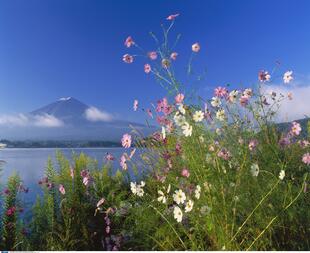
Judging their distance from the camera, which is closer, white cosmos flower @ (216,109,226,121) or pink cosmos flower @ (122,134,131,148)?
pink cosmos flower @ (122,134,131,148)

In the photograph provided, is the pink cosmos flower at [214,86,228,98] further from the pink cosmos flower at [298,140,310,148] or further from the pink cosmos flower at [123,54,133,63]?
the pink cosmos flower at [298,140,310,148]

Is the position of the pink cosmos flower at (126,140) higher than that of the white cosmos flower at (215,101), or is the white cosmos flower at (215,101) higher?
the white cosmos flower at (215,101)

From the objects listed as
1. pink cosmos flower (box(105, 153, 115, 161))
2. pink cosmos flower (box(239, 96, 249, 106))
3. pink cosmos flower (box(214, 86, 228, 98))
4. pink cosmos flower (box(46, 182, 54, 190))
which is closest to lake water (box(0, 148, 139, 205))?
pink cosmos flower (box(105, 153, 115, 161))

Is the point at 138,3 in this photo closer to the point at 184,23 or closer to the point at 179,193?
the point at 184,23

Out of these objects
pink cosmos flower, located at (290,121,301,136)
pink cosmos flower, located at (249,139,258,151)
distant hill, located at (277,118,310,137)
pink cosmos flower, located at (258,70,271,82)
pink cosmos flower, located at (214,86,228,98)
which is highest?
pink cosmos flower, located at (258,70,271,82)

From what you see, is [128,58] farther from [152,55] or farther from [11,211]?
[11,211]

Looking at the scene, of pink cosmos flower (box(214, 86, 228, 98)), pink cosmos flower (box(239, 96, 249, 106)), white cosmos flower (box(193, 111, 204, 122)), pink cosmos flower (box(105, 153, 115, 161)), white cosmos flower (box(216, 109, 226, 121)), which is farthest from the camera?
pink cosmos flower (box(105, 153, 115, 161))

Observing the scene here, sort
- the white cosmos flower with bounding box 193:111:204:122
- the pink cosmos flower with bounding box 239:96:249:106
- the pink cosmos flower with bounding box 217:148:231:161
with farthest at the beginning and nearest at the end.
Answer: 1. the pink cosmos flower with bounding box 239:96:249:106
2. the pink cosmos flower with bounding box 217:148:231:161
3. the white cosmos flower with bounding box 193:111:204:122

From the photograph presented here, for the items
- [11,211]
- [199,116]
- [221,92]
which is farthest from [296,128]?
[11,211]

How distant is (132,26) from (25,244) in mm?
1935

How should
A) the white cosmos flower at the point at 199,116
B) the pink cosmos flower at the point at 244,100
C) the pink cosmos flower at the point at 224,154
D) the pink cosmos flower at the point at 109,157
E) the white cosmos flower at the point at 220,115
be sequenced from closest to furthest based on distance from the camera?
the white cosmos flower at the point at 199,116 → the pink cosmos flower at the point at 224,154 → the white cosmos flower at the point at 220,115 → the pink cosmos flower at the point at 244,100 → the pink cosmos flower at the point at 109,157

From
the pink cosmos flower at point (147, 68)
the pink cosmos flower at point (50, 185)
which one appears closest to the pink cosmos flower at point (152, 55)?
the pink cosmos flower at point (147, 68)

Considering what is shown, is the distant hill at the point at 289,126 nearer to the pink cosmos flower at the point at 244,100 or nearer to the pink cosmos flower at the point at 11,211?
the pink cosmos flower at the point at 244,100

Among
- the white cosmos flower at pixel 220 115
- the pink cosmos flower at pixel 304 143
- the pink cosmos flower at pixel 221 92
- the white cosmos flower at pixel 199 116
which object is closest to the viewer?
the white cosmos flower at pixel 199 116
